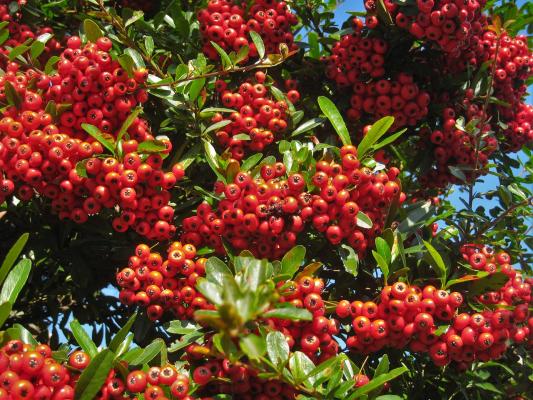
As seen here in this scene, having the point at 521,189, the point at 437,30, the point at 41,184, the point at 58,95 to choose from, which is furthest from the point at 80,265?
the point at 521,189

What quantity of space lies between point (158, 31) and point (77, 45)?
42.5 inches

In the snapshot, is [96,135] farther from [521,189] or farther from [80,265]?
[521,189]

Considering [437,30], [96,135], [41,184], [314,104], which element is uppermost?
[437,30]

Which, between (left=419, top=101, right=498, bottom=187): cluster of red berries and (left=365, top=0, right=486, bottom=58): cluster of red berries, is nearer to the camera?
(left=365, top=0, right=486, bottom=58): cluster of red berries

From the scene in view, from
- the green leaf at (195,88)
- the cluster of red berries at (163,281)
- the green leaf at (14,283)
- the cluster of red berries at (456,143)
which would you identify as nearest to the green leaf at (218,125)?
the green leaf at (195,88)

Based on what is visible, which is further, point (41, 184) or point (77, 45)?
point (77, 45)

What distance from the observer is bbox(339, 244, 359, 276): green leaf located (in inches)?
125

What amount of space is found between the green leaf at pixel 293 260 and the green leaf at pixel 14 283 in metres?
1.22

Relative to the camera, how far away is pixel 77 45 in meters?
3.63

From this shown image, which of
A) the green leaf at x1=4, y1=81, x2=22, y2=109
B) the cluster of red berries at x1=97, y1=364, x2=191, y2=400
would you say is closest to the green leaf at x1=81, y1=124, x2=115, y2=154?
the green leaf at x1=4, y1=81, x2=22, y2=109

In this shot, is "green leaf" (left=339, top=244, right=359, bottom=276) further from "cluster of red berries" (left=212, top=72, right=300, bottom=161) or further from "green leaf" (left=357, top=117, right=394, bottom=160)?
"cluster of red berries" (left=212, top=72, right=300, bottom=161)

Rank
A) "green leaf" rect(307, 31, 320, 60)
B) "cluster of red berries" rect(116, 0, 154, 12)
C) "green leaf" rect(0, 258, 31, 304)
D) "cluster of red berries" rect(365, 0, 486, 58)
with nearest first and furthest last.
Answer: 1. "green leaf" rect(0, 258, 31, 304)
2. "cluster of red berries" rect(365, 0, 486, 58)
3. "green leaf" rect(307, 31, 320, 60)
4. "cluster of red berries" rect(116, 0, 154, 12)

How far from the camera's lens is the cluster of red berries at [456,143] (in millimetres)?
4184

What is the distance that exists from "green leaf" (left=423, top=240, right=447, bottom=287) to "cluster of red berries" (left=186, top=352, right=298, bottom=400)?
3.27ft
